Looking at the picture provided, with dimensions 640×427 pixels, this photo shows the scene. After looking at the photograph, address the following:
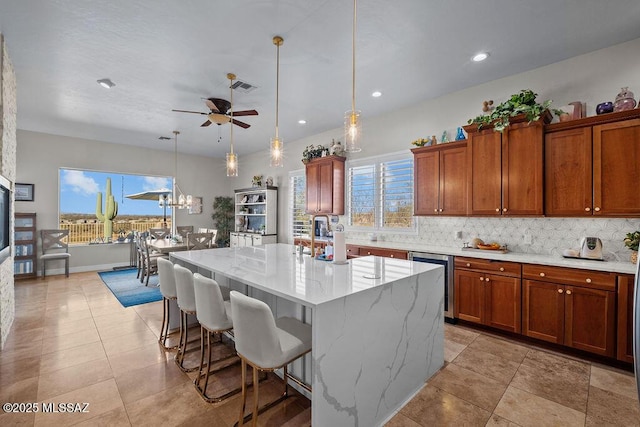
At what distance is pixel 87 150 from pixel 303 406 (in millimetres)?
7536

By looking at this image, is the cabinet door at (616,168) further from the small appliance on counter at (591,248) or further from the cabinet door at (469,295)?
the cabinet door at (469,295)

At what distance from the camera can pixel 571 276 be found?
107 inches

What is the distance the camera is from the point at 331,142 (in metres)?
5.72

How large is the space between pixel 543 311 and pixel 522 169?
1532 millimetres

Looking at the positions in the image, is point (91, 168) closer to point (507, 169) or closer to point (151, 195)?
point (151, 195)

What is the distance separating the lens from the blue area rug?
455cm

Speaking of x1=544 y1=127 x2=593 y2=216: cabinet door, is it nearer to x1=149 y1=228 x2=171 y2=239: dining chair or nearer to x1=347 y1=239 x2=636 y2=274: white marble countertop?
x1=347 y1=239 x2=636 y2=274: white marble countertop

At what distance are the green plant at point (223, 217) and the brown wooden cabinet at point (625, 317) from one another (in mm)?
8089

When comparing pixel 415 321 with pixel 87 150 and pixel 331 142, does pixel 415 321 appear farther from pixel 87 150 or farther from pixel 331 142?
pixel 87 150

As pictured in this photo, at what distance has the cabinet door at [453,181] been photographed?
12.1 feet

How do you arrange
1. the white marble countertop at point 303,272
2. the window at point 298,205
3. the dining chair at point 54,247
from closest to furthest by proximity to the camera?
the white marble countertop at point 303,272
the dining chair at point 54,247
the window at point 298,205

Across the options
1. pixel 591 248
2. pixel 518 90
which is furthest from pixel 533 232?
pixel 518 90

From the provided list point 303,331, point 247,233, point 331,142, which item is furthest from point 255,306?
point 247,233

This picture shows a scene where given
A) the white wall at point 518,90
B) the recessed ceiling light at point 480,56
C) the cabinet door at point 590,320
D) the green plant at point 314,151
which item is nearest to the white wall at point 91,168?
the green plant at point 314,151
